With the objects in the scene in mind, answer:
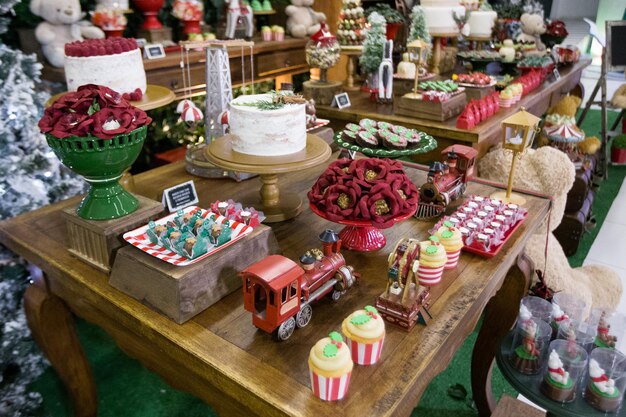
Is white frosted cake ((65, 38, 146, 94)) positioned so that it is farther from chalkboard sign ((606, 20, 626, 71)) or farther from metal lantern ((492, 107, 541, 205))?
chalkboard sign ((606, 20, 626, 71))

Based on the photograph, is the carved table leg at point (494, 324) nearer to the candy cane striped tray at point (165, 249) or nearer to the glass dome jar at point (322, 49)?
the candy cane striped tray at point (165, 249)

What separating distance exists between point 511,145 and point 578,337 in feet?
2.02

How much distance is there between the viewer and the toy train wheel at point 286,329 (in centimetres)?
103

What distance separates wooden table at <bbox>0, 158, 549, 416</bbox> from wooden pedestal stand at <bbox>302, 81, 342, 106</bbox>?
128 centimetres

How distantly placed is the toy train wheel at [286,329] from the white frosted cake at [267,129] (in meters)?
0.55

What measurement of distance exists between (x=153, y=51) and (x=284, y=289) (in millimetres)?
2442

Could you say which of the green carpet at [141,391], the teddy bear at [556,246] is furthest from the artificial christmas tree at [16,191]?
the teddy bear at [556,246]

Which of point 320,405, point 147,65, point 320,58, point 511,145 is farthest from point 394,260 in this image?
point 147,65

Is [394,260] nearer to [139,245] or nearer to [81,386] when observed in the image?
[139,245]

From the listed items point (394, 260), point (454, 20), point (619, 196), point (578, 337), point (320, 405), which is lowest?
point (619, 196)

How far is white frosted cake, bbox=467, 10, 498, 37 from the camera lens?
Result: 4.24m

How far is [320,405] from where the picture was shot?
895 millimetres

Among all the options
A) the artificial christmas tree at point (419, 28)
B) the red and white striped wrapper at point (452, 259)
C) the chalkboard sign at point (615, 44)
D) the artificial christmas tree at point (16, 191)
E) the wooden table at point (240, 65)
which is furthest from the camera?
the chalkboard sign at point (615, 44)

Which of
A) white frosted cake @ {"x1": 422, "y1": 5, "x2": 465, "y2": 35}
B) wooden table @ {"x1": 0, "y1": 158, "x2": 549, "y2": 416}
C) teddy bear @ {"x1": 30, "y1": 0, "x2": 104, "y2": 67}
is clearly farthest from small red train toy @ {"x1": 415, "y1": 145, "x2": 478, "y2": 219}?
white frosted cake @ {"x1": 422, "y1": 5, "x2": 465, "y2": 35}
